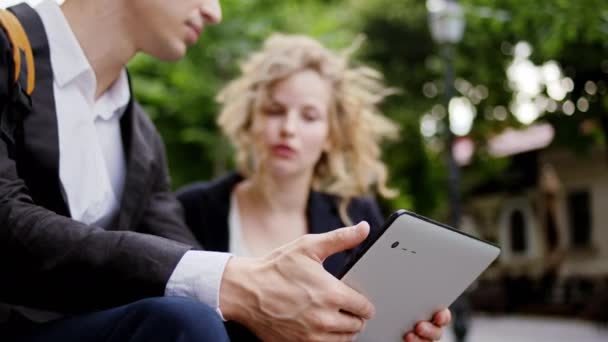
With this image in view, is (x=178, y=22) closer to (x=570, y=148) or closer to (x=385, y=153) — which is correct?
(x=570, y=148)

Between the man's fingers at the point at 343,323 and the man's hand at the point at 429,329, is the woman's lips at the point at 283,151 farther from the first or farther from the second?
the man's fingers at the point at 343,323

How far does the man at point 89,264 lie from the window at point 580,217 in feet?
66.0

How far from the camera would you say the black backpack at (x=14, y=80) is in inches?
60.4

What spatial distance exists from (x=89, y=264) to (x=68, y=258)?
37 mm

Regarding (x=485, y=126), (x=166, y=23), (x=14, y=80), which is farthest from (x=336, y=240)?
(x=485, y=126)

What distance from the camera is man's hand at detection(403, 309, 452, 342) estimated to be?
187cm

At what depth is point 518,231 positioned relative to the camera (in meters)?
24.4

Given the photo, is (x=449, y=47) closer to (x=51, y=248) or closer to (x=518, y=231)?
(x=51, y=248)

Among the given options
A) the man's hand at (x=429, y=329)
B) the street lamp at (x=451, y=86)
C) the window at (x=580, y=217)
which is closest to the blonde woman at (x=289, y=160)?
the man's hand at (x=429, y=329)

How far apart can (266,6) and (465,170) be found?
30.5ft

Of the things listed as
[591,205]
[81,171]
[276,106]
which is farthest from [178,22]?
[591,205]

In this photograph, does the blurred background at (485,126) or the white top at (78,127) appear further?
the blurred background at (485,126)

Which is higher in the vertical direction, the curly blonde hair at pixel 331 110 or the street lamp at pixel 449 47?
the curly blonde hair at pixel 331 110

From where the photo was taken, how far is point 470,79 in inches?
663
